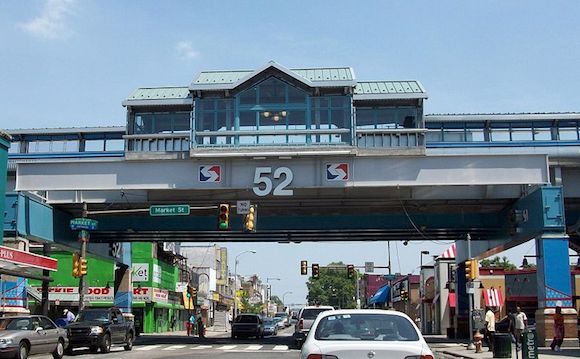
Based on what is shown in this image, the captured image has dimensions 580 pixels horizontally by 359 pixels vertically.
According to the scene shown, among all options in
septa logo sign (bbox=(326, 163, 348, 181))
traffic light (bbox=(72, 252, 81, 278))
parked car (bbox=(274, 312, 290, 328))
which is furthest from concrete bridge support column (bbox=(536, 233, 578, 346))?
parked car (bbox=(274, 312, 290, 328))

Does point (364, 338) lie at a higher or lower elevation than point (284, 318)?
higher

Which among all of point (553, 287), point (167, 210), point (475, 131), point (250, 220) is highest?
point (475, 131)

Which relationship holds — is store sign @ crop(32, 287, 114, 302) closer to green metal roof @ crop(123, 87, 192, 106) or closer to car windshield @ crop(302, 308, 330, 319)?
green metal roof @ crop(123, 87, 192, 106)

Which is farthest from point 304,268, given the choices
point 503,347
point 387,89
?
point 503,347

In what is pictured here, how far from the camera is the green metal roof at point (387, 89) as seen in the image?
3303 centimetres

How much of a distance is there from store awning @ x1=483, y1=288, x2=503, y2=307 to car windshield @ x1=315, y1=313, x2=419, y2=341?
148 ft

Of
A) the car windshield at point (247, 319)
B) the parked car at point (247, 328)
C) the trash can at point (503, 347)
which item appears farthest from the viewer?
the car windshield at point (247, 319)

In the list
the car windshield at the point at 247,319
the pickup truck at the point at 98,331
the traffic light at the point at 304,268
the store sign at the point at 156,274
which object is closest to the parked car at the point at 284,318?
the store sign at the point at 156,274

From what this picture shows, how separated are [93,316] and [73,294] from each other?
2816cm

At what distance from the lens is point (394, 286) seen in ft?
289

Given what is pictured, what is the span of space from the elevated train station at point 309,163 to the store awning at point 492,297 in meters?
16.8

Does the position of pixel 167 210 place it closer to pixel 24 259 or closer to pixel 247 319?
pixel 24 259

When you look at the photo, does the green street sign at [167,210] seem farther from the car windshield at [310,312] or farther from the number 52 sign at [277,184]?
the car windshield at [310,312]

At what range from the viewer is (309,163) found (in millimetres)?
32219
